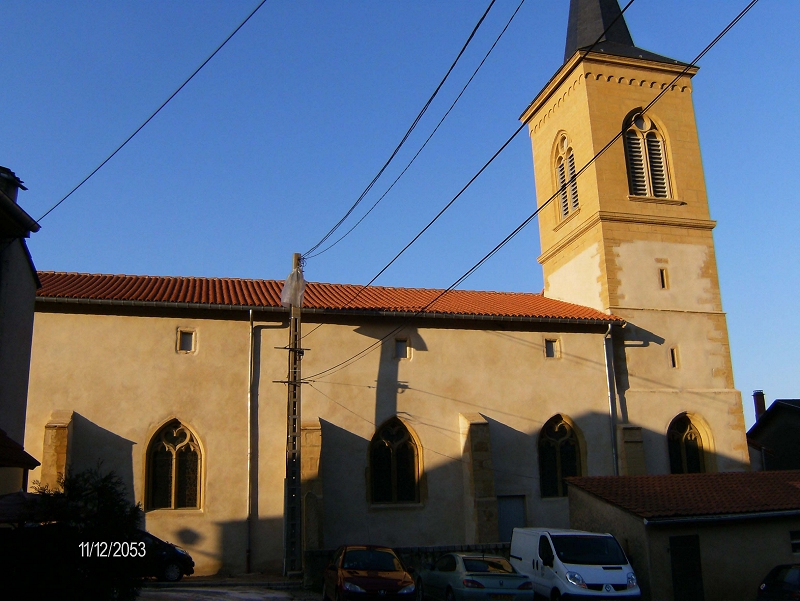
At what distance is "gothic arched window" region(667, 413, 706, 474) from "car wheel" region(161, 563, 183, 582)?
14.4 meters

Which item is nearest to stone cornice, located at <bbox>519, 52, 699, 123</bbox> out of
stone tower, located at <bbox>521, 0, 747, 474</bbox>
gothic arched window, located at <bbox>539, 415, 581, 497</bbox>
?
stone tower, located at <bbox>521, 0, 747, 474</bbox>

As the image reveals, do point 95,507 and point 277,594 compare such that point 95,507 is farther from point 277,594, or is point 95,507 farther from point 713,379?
point 713,379

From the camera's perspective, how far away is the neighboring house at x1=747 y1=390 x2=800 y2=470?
3097 centimetres

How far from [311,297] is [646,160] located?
1258cm

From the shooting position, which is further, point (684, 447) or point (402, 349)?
point (684, 447)

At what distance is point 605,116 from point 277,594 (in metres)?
18.6

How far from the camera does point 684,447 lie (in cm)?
2281

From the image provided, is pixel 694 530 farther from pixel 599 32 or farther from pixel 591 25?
pixel 591 25

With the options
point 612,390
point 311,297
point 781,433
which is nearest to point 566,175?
point 612,390

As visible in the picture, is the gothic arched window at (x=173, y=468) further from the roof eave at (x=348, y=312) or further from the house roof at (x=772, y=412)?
the house roof at (x=772, y=412)

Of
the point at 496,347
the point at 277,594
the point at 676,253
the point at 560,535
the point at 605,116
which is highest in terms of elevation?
the point at 605,116

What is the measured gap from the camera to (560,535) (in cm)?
1432

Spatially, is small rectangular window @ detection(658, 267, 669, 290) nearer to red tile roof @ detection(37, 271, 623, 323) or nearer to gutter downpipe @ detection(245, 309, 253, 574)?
red tile roof @ detection(37, 271, 623, 323)

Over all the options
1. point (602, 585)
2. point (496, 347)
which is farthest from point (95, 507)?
point (496, 347)
